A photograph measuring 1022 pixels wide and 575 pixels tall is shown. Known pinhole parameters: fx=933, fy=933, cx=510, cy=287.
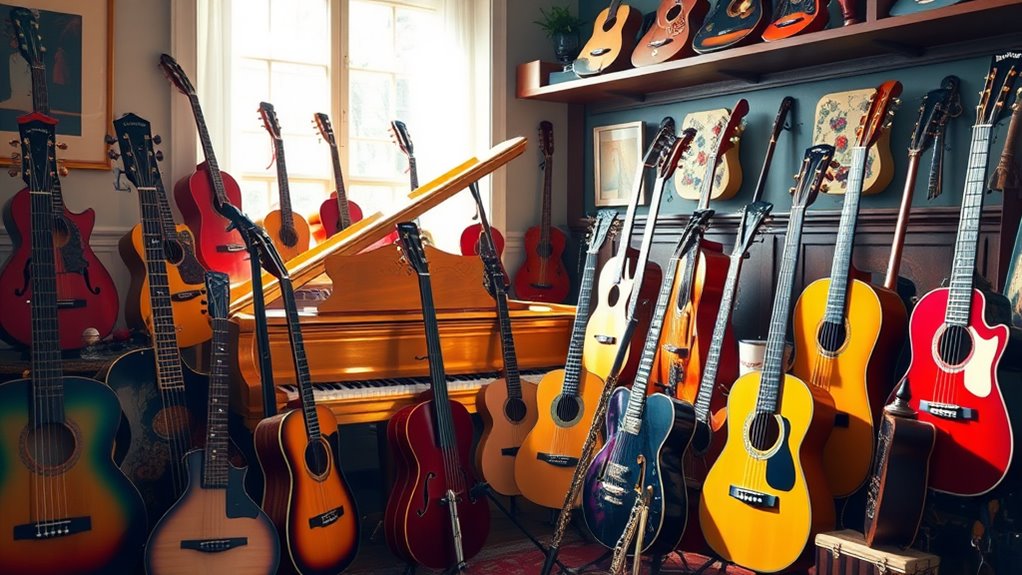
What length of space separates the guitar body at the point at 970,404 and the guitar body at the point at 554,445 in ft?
3.71

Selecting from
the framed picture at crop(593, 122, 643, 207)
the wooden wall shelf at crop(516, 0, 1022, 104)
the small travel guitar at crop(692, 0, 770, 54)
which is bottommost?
the framed picture at crop(593, 122, 643, 207)

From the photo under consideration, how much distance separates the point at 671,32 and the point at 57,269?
103 inches

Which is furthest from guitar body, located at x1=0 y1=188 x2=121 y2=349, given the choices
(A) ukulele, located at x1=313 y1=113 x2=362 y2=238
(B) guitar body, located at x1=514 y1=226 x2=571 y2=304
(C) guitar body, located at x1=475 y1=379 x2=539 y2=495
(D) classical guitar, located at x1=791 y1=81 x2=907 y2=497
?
(D) classical guitar, located at x1=791 y1=81 x2=907 y2=497

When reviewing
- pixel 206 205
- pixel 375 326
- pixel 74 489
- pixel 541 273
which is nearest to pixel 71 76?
pixel 206 205

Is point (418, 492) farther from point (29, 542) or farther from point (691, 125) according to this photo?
point (691, 125)

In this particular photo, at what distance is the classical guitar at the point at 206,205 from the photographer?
3.61 meters

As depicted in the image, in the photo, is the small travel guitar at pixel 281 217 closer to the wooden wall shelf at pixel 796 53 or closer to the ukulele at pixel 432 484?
the ukulele at pixel 432 484

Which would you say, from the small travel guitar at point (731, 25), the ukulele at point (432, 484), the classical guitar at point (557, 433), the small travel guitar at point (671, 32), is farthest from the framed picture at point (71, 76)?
the small travel guitar at point (731, 25)

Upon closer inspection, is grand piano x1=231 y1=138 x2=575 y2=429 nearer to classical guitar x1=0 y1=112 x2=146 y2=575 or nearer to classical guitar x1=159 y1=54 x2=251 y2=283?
classical guitar x1=159 y1=54 x2=251 y2=283

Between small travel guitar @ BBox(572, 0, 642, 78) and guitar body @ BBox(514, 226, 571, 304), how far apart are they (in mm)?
859

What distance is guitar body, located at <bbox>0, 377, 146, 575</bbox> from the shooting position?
261 centimetres

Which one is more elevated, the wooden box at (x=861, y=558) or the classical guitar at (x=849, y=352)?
the classical guitar at (x=849, y=352)

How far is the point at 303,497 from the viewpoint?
2.86 metres

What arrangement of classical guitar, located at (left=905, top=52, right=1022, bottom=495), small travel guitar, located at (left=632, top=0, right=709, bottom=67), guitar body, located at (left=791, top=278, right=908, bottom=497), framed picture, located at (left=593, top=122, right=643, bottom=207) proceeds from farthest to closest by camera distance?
framed picture, located at (left=593, top=122, right=643, bottom=207), small travel guitar, located at (left=632, top=0, right=709, bottom=67), guitar body, located at (left=791, top=278, right=908, bottom=497), classical guitar, located at (left=905, top=52, right=1022, bottom=495)
